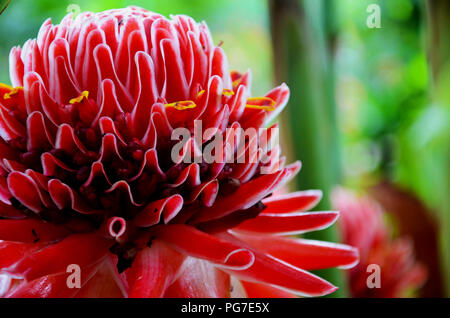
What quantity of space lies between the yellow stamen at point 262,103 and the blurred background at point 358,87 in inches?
3.8

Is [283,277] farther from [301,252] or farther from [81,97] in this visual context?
[81,97]

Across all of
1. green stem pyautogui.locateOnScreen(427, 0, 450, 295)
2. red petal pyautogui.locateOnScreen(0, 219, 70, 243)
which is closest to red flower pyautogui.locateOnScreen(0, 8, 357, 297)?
red petal pyautogui.locateOnScreen(0, 219, 70, 243)

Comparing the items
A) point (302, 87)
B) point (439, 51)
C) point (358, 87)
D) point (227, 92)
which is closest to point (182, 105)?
point (227, 92)

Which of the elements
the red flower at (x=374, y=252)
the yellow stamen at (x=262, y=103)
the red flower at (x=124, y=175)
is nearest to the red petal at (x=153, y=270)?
the red flower at (x=124, y=175)

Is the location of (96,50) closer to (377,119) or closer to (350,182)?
(350,182)

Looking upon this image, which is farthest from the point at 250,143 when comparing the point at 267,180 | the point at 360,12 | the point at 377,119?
the point at 377,119

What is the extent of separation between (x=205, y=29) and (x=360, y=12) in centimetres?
31

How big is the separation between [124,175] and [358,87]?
0.59m

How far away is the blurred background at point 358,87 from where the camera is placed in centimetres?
48

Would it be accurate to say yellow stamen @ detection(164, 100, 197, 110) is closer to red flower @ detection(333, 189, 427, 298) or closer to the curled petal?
the curled petal

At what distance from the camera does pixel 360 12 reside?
0.62m

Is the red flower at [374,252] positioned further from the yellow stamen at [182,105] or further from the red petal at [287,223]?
the yellow stamen at [182,105]

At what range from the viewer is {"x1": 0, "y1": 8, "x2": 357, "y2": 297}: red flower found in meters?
0.31

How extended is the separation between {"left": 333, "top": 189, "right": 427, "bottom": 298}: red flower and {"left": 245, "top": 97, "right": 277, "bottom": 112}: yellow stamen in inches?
9.1
